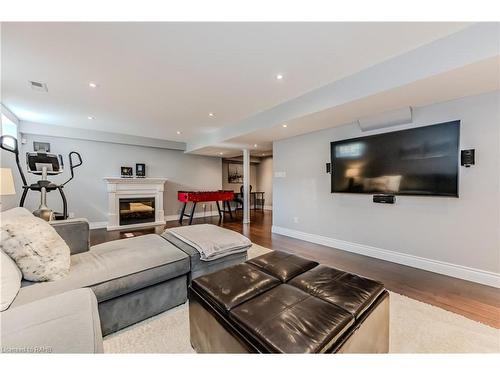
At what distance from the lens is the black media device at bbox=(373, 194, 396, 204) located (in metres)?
2.99

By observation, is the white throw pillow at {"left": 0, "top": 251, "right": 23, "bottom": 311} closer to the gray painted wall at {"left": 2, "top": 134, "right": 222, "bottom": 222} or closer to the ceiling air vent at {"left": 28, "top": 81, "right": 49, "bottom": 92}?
the ceiling air vent at {"left": 28, "top": 81, "right": 49, "bottom": 92}

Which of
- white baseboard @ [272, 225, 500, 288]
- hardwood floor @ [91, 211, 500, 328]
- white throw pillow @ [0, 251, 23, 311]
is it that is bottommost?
hardwood floor @ [91, 211, 500, 328]

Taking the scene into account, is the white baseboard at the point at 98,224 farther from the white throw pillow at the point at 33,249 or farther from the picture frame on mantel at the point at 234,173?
the white throw pillow at the point at 33,249

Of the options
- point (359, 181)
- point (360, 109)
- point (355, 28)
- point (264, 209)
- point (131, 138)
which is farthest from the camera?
point (264, 209)

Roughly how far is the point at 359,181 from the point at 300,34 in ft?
7.79

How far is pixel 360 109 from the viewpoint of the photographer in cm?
275

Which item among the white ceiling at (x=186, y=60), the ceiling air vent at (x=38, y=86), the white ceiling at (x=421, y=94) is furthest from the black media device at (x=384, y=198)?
the ceiling air vent at (x=38, y=86)

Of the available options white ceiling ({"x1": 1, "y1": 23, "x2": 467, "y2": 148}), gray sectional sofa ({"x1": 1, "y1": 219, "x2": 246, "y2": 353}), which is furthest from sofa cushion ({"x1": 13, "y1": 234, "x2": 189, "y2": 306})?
white ceiling ({"x1": 1, "y1": 23, "x2": 467, "y2": 148})

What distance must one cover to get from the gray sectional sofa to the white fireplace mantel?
3422 millimetres

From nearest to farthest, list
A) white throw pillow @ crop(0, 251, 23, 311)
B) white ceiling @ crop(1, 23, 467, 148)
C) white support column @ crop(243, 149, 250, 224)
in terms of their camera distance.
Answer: white throw pillow @ crop(0, 251, 23, 311) → white ceiling @ crop(1, 23, 467, 148) → white support column @ crop(243, 149, 250, 224)

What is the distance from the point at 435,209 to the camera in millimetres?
2662

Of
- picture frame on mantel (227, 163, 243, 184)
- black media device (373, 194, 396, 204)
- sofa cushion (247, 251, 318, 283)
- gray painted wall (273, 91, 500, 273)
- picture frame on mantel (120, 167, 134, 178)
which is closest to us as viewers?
sofa cushion (247, 251, 318, 283)

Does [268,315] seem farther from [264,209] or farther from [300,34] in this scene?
[264,209]

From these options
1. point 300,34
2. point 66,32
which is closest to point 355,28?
point 300,34
